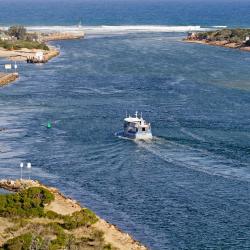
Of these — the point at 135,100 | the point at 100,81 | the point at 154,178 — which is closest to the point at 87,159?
the point at 154,178

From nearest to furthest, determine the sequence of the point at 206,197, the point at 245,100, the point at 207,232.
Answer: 1. the point at 207,232
2. the point at 206,197
3. the point at 245,100

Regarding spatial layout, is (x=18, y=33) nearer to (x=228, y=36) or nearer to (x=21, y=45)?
(x=21, y=45)

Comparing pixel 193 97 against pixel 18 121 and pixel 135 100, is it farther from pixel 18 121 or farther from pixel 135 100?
pixel 18 121

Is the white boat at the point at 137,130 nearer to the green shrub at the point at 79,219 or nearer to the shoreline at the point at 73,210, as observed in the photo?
the shoreline at the point at 73,210

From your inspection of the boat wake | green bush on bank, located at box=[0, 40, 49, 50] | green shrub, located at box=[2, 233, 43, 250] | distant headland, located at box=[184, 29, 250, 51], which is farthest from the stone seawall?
green shrub, located at box=[2, 233, 43, 250]

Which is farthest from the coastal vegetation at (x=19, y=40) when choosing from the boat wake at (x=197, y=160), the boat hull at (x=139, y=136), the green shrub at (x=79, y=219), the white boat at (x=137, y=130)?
the green shrub at (x=79, y=219)

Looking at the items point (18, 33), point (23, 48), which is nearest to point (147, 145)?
point (23, 48)
